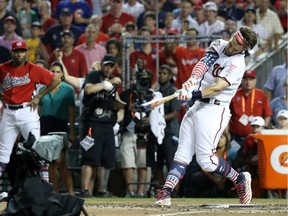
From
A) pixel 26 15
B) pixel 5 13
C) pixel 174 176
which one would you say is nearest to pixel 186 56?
pixel 5 13

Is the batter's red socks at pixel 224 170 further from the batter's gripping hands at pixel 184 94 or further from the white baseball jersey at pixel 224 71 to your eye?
the batter's gripping hands at pixel 184 94

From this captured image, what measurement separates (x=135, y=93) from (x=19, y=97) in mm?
1833

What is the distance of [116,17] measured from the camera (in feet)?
62.6

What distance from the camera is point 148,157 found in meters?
15.0

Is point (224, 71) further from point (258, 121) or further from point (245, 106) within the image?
point (245, 106)

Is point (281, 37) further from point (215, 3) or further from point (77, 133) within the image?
point (77, 133)

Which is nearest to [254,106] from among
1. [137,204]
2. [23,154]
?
[137,204]

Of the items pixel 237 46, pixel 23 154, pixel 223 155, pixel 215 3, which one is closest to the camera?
pixel 23 154

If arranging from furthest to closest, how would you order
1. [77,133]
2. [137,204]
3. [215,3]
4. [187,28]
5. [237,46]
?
[215,3] → [187,28] → [77,133] → [137,204] → [237,46]

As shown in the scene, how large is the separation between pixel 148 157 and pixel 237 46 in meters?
4.38

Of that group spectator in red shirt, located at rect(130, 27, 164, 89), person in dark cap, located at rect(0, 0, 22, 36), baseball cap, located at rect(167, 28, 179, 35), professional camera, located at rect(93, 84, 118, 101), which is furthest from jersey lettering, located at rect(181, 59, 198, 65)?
person in dark cap, located at rect(0, 0, 22, 36)

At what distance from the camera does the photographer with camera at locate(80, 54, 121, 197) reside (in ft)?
47.1

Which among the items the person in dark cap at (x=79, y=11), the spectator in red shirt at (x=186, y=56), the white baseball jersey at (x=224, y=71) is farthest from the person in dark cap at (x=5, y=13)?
the white baseball jersey at (x=224, y=71)

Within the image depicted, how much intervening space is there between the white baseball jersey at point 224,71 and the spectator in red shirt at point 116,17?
7.97m
